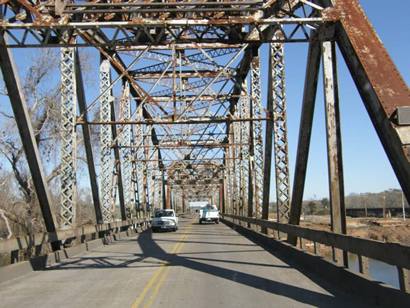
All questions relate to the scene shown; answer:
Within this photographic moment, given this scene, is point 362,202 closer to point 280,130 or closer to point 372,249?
point 280,130

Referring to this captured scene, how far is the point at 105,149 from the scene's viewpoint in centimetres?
2859

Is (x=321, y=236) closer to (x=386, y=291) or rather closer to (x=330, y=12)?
(x=386, y=291)

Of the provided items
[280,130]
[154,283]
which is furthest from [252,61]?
[154,283]

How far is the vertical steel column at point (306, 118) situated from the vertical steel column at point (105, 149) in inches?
618

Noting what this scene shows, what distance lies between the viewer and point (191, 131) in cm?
4341

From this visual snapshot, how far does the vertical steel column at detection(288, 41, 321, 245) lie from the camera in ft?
43.9

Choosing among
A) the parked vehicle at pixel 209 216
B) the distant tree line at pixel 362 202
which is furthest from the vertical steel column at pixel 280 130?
the distant tree line at pixel 362 202

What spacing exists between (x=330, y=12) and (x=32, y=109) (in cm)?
2441

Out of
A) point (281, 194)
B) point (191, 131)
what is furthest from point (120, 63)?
point (281, 194)

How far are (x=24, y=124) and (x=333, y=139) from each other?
8.87 m

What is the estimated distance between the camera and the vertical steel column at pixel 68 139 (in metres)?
20.8

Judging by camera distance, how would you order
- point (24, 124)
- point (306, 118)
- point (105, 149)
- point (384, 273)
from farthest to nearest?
point (105, 149), point (384, 273), point (24, 124), point (306, 118)

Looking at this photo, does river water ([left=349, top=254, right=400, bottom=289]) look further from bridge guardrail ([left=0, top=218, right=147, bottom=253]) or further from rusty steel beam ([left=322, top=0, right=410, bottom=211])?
bridge guardrail ([left=0, top=218, right=147, bottom=253])

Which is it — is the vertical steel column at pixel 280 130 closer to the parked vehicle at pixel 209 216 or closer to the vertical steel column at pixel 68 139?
the vertical steel column at pixel 68 139
